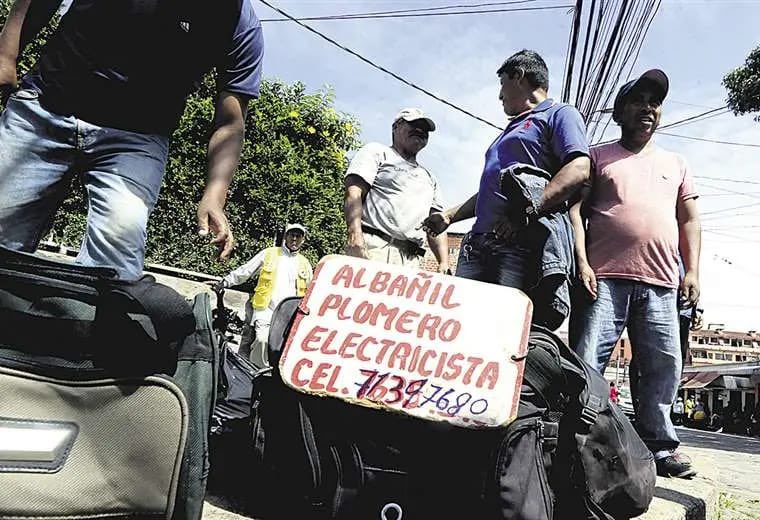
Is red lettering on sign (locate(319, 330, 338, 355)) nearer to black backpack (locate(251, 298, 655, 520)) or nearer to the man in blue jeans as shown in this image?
black backpack (locate(251, 298, 655, 520))

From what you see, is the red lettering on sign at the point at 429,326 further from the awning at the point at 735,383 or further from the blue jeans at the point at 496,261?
the awning at the point at 735,383

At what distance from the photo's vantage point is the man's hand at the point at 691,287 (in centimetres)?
→ 320

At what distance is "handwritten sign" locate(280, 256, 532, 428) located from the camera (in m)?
1.83

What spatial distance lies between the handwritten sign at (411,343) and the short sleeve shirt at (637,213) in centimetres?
115

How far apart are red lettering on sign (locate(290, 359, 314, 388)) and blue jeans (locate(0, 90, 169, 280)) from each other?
0.51 meters

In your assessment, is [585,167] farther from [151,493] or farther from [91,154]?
[151,493]

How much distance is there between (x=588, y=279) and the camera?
2947mm

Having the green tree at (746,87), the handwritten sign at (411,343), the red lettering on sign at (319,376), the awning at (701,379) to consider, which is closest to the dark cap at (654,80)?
the handwritten sign at (411,343)

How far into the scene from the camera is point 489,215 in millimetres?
2877

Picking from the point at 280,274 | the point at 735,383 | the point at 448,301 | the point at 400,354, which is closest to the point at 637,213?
the point at 448,301

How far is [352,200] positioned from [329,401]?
5.88ft

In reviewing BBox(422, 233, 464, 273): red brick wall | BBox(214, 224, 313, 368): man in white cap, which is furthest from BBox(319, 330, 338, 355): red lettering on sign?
BBox(214, 224, 313, 368): man in white cap

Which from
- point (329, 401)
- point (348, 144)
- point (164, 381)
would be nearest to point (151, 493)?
point (164, 381)

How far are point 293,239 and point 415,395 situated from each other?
3978 millimetres
